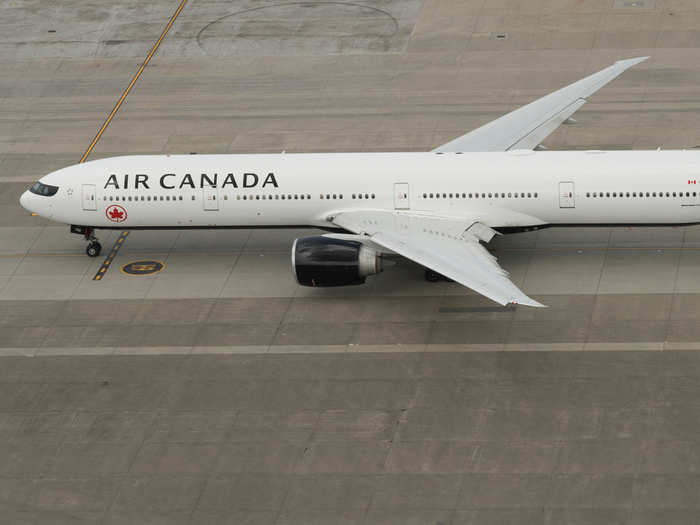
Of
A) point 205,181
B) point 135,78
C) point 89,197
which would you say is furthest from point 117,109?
point 205,181

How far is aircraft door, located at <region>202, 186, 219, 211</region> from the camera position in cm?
4084

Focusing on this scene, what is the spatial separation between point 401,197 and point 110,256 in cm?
1166

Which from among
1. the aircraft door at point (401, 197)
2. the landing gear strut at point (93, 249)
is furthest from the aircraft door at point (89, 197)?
the aircraft door at point (401, 197)

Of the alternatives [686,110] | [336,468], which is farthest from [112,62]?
[336,468]

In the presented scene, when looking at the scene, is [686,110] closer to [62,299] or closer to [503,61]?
[503,61]

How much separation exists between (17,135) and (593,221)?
29019 millimetres

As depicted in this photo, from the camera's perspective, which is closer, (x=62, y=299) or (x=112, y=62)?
(x=62, y=299)

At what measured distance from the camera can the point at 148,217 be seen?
41438mm

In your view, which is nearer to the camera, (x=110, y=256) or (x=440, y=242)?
(x=440, y=242)

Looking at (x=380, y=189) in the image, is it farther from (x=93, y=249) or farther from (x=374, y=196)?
(x=93, y=249)

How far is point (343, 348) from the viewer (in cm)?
3572

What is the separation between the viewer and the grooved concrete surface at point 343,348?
28922 mm

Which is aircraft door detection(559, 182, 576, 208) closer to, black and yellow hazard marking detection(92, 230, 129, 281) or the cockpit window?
black and yellow hazard marking detection(92, 230, 129, 281)

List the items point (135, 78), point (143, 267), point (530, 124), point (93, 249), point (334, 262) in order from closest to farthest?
point (334, 262)
point (143, 267)
point (93, 249)
point (530, 124)
point (135, 78)
